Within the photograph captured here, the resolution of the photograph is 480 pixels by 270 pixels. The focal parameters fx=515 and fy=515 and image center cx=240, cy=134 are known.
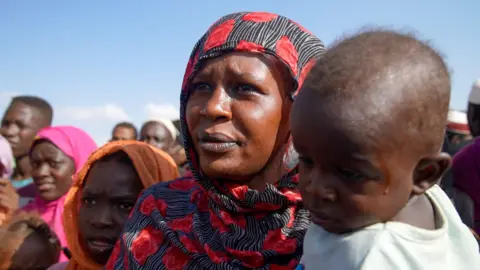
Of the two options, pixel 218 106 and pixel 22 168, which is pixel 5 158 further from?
pixel 218 106

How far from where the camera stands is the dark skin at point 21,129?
580cm

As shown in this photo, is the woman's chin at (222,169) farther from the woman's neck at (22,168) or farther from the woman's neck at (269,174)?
the woman's neck at (22,168)

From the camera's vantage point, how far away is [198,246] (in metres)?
1.99

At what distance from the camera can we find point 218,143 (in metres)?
1.87

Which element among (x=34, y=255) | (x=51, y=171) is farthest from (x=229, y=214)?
(x=51, y=171)

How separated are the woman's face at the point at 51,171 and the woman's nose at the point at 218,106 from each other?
3.05 meters

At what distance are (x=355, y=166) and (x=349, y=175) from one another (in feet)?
0.13

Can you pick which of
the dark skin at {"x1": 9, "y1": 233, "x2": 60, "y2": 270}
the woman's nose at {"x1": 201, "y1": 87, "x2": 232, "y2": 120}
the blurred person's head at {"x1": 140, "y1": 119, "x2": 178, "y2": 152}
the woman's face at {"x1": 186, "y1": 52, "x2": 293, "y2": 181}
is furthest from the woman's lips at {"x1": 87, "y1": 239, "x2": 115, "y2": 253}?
the blurred person's head at {"x1": 140, "y1": 119, "x2": 178, "y2": 152}

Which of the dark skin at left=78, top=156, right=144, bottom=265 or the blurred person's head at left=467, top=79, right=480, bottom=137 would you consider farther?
the blurred person's head at left=467, top=79, right=480, bottom=137

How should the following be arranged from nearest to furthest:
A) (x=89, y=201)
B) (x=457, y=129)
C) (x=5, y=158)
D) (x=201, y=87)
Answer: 1. (x=201, y=87)
2. (x=89, y=201)
3. (x=5, y=158)
4. (x=457, y=129)

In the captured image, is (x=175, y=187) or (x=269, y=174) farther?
(x=175, y=187)

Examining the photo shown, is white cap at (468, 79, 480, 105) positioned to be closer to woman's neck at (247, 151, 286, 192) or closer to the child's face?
woman's neck at (247, 151, 286, 192)

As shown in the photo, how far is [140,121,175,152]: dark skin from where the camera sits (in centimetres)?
913

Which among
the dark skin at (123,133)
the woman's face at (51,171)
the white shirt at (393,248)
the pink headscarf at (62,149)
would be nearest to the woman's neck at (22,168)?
the pink headscarf at (62,149)
